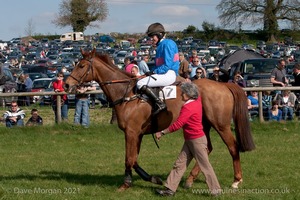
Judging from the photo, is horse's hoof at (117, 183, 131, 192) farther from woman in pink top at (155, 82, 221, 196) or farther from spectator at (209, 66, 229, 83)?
spectator at (209, 66, 229, 83)

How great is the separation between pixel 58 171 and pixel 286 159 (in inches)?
180

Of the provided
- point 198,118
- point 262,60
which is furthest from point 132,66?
point 262,60

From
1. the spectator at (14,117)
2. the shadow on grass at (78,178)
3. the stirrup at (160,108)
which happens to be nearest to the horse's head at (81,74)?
the stirrup at (160,108)

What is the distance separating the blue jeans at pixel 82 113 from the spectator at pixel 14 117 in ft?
5.17

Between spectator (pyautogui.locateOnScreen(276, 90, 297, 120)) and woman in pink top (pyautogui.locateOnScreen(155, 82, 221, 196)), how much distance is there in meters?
8.76

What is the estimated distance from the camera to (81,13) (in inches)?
3430

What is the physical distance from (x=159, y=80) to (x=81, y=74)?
1352 mm

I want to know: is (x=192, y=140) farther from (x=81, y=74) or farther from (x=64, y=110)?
(x=64, y=110)

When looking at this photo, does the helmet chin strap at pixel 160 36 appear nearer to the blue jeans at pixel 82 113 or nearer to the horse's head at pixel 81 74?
the horse's head at pixel 81 74

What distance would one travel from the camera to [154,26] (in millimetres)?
9625

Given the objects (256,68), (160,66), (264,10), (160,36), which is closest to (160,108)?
(160,66)

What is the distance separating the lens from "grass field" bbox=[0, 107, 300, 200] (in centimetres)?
920

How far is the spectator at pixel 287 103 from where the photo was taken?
17062 millimetres

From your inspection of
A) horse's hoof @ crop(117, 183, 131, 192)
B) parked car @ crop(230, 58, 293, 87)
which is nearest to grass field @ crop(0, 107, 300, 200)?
horse's hoof @ crop(117, 183, 131, 192)
